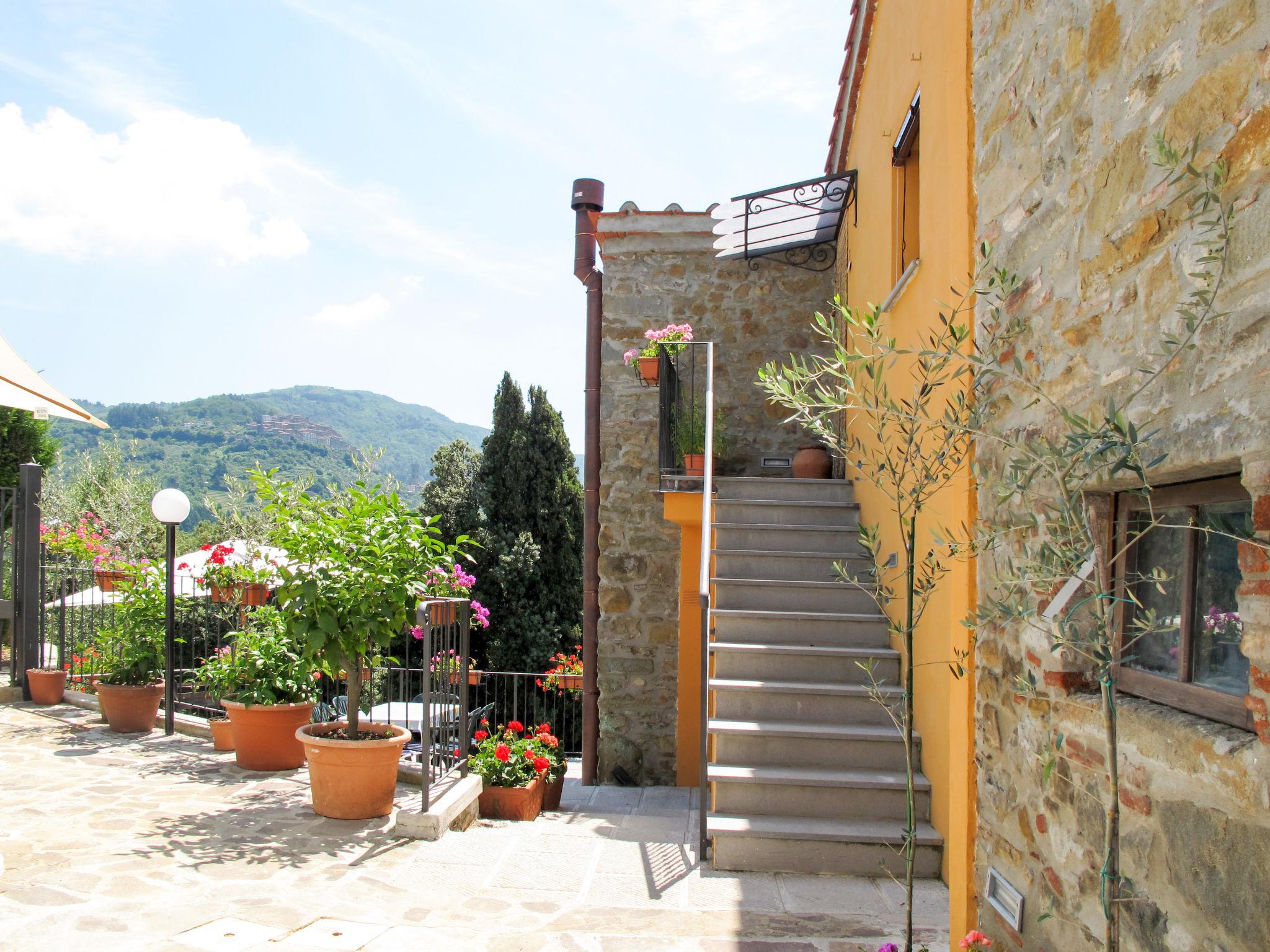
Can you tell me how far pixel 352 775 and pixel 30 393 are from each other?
4.02m

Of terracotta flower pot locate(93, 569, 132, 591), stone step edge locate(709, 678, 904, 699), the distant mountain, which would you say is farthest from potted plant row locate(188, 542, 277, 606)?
the distant mountain

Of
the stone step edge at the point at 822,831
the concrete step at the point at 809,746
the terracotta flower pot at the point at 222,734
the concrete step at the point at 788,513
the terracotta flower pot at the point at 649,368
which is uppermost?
the terracotta flower pot at the point at 649,368

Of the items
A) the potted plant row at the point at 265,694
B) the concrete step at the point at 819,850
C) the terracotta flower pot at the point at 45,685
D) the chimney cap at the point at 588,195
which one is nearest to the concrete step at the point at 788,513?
the concrete step at the point at 819,850

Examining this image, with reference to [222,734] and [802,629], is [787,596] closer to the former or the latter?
[802,629]

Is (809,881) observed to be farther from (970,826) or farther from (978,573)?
(978,573)

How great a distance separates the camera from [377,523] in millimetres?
4500

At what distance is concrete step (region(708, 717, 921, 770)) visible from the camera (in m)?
4.19

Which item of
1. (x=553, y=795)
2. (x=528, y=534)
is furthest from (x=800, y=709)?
(x=528, y=534)

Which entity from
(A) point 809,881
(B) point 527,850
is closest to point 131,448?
(B) point 527,850

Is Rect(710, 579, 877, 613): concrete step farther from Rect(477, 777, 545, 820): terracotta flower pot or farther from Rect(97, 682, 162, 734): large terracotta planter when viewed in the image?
Rect(97, 682, 162, 734): large terracotta planter

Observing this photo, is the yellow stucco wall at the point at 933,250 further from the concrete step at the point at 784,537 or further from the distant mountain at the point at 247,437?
the distant mountain at the point at 247,437

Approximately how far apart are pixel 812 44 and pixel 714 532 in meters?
3.81

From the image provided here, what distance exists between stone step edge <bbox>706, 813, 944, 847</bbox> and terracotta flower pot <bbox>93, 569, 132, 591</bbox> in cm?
575

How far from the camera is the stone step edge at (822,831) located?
3.73m
